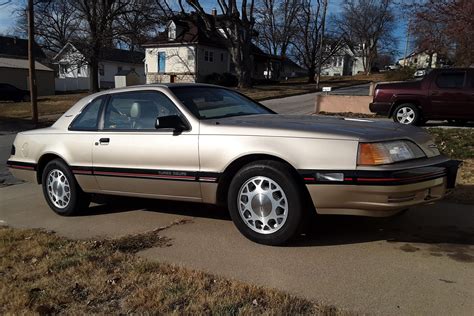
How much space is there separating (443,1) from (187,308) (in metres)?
14.1

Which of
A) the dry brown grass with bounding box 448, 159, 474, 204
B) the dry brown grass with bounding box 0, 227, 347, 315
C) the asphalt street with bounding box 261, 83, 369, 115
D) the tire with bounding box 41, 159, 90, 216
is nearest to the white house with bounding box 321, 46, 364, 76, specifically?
the asphalt street with bounding box 261, 83, 369, 115

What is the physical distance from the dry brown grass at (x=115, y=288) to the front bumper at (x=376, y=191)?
41.1 inches

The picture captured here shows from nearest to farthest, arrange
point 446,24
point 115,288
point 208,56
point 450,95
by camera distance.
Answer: point 115,288 → point 450,95 → point 446,24 → point 208,56

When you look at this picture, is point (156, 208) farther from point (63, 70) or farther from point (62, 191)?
point (63, 70)

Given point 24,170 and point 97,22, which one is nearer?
point 24,170

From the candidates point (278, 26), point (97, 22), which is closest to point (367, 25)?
point (278, 26)

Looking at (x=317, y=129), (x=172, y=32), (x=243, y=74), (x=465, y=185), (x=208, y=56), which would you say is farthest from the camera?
(x=208, y=56)

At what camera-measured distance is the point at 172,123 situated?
4707mm

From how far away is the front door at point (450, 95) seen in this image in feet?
41.1

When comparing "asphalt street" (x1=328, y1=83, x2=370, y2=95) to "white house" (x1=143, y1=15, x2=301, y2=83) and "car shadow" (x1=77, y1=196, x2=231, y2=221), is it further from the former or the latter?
"car shadow" (x1=77, y1=196, x2=231, y2=221)

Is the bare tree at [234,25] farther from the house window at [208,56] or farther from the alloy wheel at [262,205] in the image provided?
the alloy wheel at [262,205]

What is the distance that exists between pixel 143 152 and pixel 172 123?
55cm

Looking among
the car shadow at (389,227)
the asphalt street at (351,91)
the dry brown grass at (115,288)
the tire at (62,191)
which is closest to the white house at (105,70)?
the asphalt street at (351,91)

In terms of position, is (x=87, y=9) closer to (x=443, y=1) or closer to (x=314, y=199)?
(x=443, y=1)
